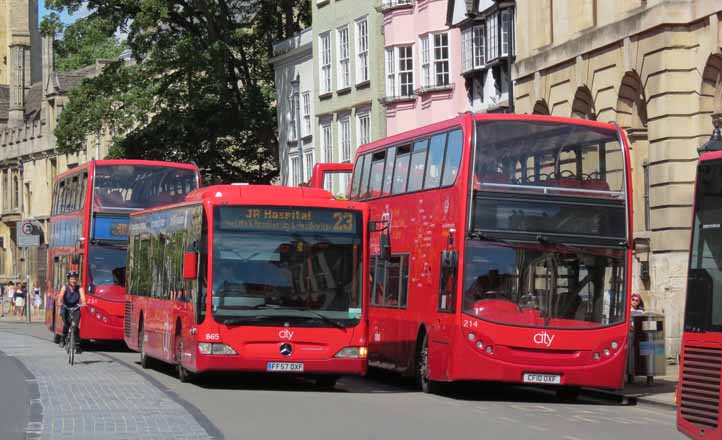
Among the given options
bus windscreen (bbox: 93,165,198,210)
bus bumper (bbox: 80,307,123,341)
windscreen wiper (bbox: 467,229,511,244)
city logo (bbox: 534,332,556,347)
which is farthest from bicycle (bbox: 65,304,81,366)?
city logo (bbox: 534,332,556,347)

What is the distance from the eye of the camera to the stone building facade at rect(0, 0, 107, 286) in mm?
98938

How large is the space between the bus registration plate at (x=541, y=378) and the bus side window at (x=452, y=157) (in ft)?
9.57

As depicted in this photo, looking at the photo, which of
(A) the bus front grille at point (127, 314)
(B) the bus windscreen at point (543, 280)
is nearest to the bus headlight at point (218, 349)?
(B) the bus windscreen at point (543, 280)

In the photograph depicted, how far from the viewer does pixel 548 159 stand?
76.1 ft

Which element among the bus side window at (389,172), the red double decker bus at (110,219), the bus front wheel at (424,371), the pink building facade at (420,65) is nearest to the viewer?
the bus front wheel at (424,371)

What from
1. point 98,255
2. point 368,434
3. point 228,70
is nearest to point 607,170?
point 368,434

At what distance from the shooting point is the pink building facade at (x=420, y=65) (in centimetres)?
4906

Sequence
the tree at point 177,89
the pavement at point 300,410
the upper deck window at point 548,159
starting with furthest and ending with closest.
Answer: the tree at point 177,89
the upper deck window at point 548,159
the pavement at point 300,410

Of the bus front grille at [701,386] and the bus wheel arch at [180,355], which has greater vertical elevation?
the bus front grille at [701,386]

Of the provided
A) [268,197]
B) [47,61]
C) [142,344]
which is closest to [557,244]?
[268,197]

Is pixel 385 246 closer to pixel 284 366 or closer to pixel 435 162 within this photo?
pixel 435 162

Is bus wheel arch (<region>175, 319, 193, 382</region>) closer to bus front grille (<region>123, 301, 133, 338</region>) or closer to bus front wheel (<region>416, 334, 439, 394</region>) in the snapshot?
bus front wheel (<region>416, 334, 439, 394</region>)

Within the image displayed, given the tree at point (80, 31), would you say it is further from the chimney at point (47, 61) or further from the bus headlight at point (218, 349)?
the chimney at point (47, 61)

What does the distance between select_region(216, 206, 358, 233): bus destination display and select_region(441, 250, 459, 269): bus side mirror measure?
1782mm
